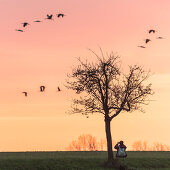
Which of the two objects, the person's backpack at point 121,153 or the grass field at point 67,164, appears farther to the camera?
the person's backpack at point 121,153

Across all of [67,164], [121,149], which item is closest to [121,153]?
[121,149]

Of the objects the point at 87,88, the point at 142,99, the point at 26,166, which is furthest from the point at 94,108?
the point at 26,166

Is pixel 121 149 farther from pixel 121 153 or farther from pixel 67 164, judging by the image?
pixel 67 164

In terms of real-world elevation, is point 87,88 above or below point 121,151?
above

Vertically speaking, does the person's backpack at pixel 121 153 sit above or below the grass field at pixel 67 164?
above

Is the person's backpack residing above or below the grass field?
above

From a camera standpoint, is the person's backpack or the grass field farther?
the person's backpack

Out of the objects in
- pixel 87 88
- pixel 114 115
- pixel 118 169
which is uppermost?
pixel 87 88

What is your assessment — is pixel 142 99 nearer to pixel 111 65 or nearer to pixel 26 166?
pixel 111 65

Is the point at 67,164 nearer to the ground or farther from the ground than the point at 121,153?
nearer to the ground

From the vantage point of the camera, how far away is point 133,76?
165 ft

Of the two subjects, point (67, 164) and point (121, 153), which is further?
point (121, 153)

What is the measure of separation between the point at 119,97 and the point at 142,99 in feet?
10.8

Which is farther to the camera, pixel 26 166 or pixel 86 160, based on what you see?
pixel 86 160
